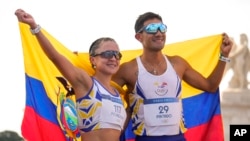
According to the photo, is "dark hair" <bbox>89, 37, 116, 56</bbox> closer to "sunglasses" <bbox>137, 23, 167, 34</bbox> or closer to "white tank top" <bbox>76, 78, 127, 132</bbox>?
"white tank top" <bbox>76, 78, 127, 132</bbox>

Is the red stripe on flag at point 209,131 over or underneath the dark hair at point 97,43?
underneath

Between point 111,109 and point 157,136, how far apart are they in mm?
825

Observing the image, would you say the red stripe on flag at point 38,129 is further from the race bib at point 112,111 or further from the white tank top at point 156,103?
the race bib at point 112,111

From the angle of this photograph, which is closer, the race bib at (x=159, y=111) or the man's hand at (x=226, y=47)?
the race bib at (x=159, y=111)

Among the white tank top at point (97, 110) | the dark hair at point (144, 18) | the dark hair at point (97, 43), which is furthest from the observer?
the dark hair at point (144, 18)

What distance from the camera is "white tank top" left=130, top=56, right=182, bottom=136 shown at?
8742mm

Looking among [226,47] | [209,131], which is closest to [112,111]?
[226,47]

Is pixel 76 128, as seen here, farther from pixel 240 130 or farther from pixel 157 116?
pixel 240 130

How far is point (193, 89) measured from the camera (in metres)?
9.88

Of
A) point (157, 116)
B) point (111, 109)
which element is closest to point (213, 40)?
point (157, 116)

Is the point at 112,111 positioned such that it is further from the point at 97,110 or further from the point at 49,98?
the point at 49,98

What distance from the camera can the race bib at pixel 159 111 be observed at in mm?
8742

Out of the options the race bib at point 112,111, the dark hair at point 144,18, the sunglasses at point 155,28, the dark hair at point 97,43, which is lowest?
the race bib at point 112,111

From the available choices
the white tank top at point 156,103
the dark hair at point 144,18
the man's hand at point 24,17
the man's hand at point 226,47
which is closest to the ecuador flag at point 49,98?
the white tank top at point 156,103
